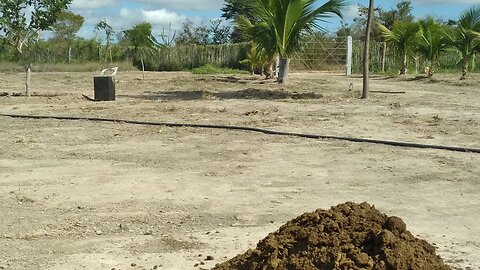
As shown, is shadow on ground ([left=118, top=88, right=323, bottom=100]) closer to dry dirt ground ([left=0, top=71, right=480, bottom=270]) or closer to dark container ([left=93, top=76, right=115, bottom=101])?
dark container ([left=93, top=76, right=115, bottom=101])

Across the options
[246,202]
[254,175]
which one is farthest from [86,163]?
[246,202]

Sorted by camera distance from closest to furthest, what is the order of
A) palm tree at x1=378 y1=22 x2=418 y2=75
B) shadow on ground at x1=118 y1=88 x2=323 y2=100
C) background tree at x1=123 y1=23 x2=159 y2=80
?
shadow on ground at x1=118 y1=88 x2=323 y2=100
palm tree at x1=378 y1=22 x2=418 y2=75
background tree at x1=123 y1=23 x2=159 y2=80

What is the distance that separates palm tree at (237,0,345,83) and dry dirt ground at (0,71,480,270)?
539 cm

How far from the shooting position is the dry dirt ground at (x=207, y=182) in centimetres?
502

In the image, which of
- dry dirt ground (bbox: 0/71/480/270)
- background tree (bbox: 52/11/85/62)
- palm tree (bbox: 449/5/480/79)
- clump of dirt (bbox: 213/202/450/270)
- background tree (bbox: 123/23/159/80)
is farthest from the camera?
background tree (bbox: 52/11/85/62)

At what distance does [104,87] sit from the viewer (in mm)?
16672

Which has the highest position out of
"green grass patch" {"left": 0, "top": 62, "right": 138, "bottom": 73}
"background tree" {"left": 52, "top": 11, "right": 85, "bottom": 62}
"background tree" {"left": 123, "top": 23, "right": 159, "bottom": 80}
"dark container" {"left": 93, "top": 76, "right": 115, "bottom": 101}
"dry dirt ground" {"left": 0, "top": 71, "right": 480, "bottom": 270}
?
"background tree" {"left": 52, "top": 11, "right": 85, "bottom": 62}

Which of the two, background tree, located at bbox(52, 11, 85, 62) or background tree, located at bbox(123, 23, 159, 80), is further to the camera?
background tree, located at bbox(52, 11, 85, 62)

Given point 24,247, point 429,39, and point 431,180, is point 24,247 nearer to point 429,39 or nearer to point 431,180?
point 431,180

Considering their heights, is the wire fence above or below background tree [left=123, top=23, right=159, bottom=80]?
below

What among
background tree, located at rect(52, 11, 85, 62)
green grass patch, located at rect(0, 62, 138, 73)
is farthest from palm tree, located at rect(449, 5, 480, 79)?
background tree, located at rect(52, 11, 85, 62)

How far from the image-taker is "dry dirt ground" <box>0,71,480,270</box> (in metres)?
5.02

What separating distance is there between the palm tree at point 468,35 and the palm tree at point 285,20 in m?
7.49

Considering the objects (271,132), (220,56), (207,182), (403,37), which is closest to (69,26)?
(220,56)
